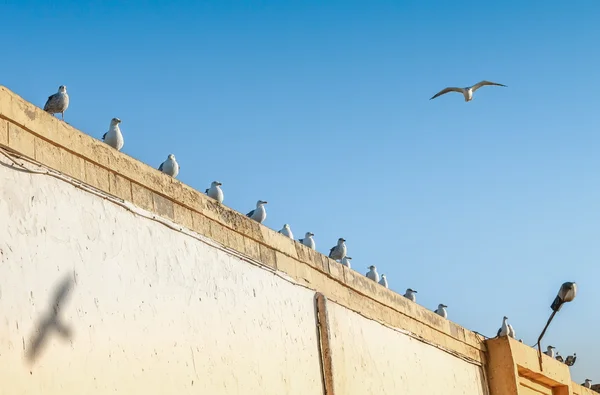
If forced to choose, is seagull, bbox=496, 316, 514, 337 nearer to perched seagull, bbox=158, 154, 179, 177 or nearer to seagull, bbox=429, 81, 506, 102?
seagull, bbox=429, 81, 506, 102

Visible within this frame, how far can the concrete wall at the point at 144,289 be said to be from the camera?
581cm

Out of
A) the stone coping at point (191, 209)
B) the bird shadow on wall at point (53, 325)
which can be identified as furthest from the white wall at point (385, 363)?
the bird shadow on wall at point (53, 325)

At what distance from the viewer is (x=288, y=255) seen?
28.8ft

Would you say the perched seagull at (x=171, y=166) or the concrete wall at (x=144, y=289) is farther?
the perched seagull at (x=171, y=166)

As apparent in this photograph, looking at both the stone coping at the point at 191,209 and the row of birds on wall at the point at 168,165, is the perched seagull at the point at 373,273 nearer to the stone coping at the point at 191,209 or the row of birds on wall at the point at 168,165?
the row of birds on wall at the point at 168,165

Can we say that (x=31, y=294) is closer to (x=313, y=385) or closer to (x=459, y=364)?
(x=313, y=385)

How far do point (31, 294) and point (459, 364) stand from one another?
673 centimetres

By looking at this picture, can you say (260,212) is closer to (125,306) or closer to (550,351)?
(125,306)

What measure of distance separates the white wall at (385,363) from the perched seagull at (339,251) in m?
2.69

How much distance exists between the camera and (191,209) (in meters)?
7.61

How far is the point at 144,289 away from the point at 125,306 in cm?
29

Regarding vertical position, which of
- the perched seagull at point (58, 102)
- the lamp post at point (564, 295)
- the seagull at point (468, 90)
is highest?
the seagull at point (468, 90)

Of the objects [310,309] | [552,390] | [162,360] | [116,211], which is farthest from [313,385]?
[552,390]

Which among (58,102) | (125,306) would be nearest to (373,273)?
(58,102)
